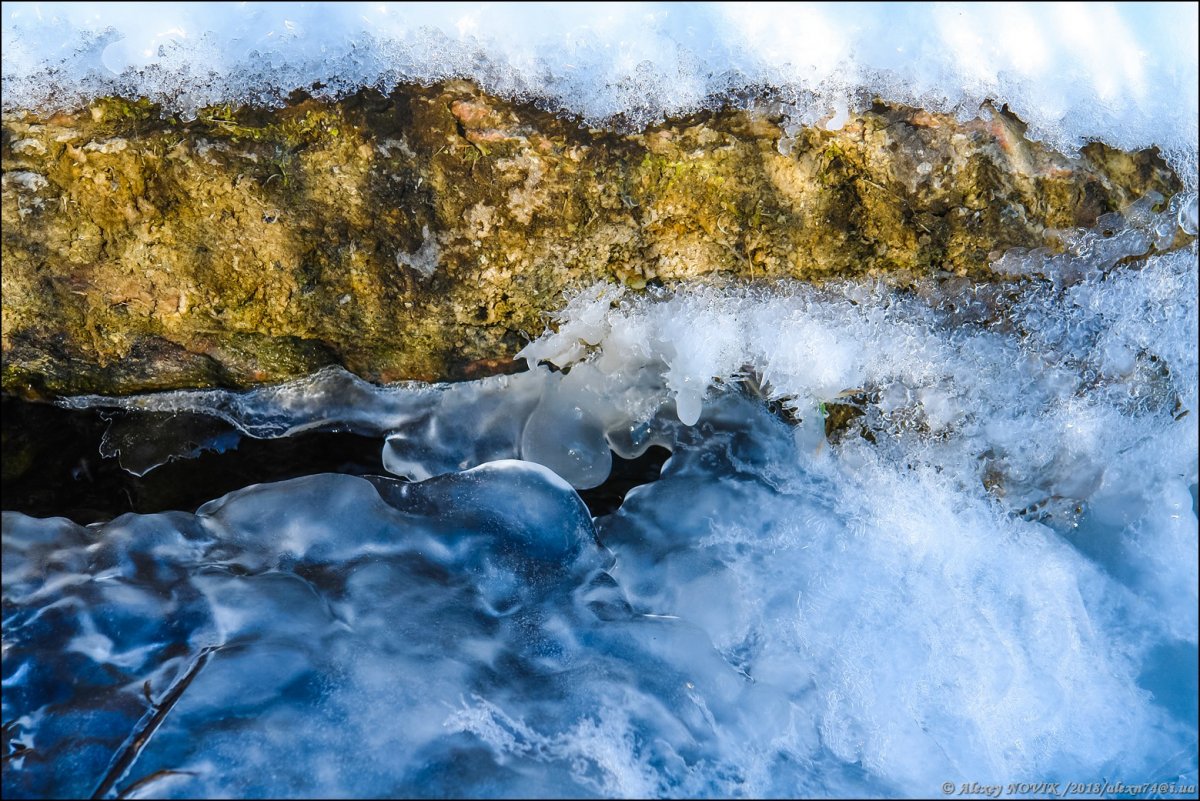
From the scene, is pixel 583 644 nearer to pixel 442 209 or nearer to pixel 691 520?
pixel 691 520

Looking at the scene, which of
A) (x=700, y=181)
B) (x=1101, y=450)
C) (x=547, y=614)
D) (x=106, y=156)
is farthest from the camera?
(x=1101, y=450)

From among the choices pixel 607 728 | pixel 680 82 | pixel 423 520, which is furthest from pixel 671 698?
pixel 680 82

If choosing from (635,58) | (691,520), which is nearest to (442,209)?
(635,58)

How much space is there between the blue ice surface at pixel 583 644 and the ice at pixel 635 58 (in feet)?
3.04

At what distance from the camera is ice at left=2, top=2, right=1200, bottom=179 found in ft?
5.92

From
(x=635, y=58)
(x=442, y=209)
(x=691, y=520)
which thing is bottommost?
(x=691, y=520)

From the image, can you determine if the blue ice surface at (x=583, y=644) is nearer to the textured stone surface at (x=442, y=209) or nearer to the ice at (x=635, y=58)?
the textured stone surface at (x=442, y=209)

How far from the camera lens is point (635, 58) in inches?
73.4

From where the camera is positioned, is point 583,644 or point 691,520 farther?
point 691,520

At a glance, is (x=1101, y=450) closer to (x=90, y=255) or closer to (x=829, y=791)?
(x=829, y=791)

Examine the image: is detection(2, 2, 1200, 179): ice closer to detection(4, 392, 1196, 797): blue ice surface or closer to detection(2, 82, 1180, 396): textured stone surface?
detection(2, 82, 1180, 396): textured stone surface

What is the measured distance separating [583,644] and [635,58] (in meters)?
1.53

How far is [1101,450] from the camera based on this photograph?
2162 mm

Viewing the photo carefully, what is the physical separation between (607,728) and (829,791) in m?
0.61
